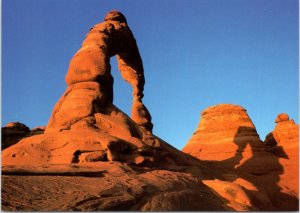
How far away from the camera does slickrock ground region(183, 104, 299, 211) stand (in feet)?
49.1

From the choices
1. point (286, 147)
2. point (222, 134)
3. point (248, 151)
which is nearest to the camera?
point (248, 151)

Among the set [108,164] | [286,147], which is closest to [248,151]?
[286,147]

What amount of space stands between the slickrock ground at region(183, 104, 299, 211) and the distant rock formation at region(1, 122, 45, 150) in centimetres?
713

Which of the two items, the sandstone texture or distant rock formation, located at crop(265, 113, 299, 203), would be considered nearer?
the sandstone texture

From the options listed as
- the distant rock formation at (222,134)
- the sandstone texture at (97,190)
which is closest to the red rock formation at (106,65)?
the sandstone texture at (97,190)

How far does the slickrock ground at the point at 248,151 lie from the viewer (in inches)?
589

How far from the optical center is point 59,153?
8.32 metres

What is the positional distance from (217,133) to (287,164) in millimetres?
5891

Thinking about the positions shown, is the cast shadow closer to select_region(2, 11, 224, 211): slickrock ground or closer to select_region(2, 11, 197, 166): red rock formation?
select_region(2, 11, 197, 166): red rock formation

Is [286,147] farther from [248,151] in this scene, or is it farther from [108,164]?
[108,164]

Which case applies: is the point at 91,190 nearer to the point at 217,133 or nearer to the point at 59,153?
the point at 59,153

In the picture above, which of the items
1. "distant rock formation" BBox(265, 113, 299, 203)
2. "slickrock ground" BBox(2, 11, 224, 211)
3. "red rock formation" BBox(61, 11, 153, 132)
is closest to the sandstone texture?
"slickrock ground" BBox(2, 11, 224, 211)

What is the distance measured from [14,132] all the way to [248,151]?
12.4 meters

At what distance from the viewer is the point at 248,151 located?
2047cm
